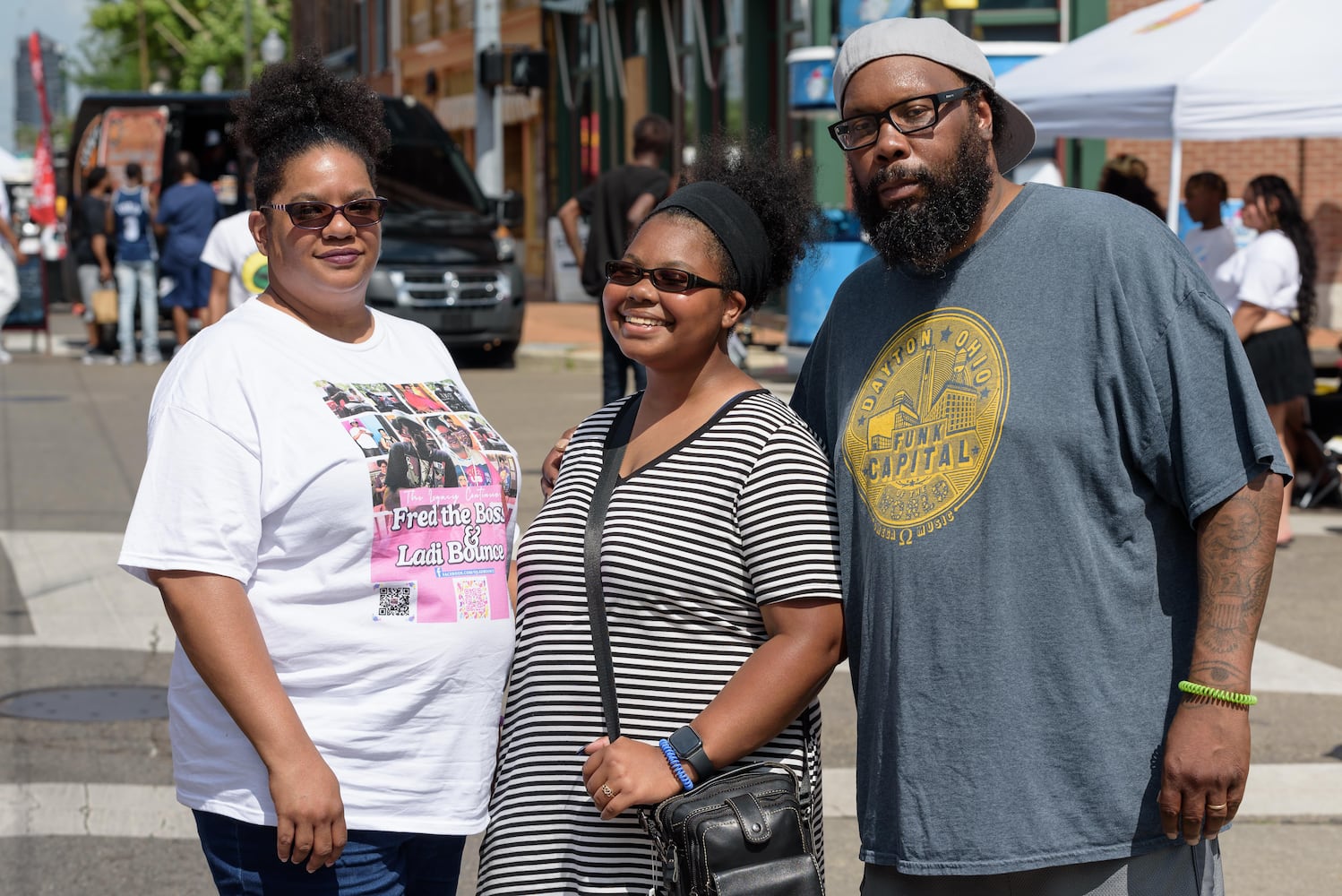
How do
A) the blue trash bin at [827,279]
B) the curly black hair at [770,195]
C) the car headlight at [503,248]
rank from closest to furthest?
the curly black hair at [770,195]
the blue trash bin at [827,279]
the car headlight at [503,248]

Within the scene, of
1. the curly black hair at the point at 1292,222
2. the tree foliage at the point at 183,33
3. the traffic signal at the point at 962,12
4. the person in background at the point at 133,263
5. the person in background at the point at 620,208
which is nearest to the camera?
the curly black hair at the point at 1292,222

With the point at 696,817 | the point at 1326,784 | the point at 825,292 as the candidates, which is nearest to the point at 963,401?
the point at 696,817

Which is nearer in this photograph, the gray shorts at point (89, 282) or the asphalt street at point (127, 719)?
the asphalt street at point (127, 719)

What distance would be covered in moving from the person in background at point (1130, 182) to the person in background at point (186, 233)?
928 cm

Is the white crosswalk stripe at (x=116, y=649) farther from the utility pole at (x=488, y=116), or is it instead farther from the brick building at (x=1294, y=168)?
the utility pole at (x=488, y=116)

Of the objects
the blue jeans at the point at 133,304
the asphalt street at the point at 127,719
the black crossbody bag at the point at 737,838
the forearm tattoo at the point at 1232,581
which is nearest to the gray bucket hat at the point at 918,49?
the forearm tattoo at the point at 1232,581

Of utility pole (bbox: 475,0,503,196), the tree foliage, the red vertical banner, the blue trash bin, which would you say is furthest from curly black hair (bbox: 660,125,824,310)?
the tree foliage

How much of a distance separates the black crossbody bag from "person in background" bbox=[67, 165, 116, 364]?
664 inches

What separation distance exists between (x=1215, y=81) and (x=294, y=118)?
756cm

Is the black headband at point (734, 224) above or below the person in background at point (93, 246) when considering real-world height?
above

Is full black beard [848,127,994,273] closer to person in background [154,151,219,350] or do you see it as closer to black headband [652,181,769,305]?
black headband [652,181,769,305]

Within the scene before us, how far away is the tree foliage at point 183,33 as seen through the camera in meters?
64.6

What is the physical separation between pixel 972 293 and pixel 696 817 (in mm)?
890

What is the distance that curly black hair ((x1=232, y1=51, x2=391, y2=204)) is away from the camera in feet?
8.91
